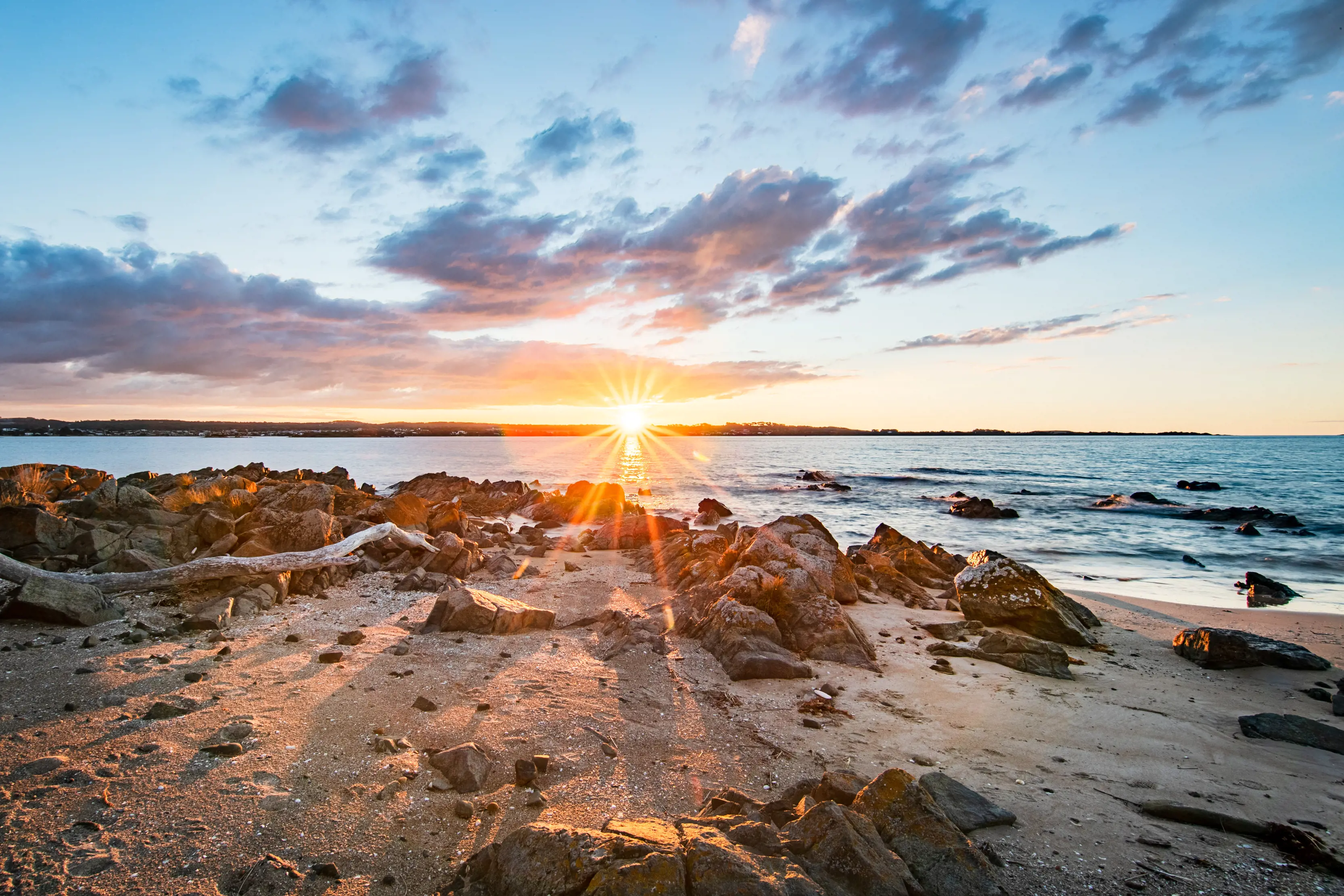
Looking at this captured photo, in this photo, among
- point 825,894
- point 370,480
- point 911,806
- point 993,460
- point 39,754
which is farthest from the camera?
point 993,460

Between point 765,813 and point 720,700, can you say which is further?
point 720,700

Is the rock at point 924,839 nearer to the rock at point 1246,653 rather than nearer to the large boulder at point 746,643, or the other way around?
the large boulder at point 746,643

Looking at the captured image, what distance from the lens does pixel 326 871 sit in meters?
4.00

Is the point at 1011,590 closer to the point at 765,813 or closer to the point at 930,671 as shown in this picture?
the point at 930,671

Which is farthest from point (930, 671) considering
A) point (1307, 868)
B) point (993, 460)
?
point (993, 460)

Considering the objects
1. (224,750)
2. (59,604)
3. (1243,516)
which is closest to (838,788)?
(224,750)

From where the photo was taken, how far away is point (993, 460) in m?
93.1

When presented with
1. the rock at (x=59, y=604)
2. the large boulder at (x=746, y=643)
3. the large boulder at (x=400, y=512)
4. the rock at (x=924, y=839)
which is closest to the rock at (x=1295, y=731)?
the large boulder at (x=746, y=643)

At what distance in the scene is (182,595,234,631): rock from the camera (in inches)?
331

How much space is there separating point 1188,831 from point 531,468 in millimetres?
70557

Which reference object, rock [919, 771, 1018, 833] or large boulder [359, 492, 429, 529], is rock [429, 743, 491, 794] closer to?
rock [919, 771, 1018, 833]

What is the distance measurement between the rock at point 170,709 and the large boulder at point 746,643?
20.6ft

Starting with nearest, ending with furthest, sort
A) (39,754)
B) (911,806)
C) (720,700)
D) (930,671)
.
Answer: (911,806), (39,754), (720,700), (930,671)

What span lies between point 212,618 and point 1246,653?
15719 mm
